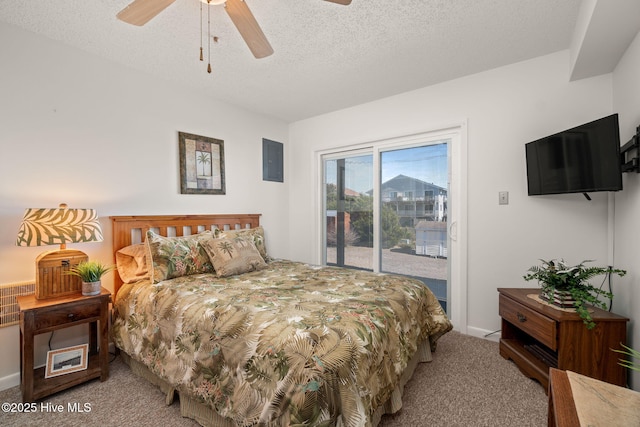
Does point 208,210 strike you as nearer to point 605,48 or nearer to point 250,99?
point 250,99

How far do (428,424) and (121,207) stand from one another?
9.44 ft

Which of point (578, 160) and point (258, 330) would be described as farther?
point (578, 160)

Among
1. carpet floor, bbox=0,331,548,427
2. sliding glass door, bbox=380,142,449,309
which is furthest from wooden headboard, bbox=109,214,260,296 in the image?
sliding glass door, bbox=380,142,449,309

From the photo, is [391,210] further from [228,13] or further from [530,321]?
[228,13]

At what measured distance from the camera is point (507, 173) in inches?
103

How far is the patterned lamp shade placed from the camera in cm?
182

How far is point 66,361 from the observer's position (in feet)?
6.62

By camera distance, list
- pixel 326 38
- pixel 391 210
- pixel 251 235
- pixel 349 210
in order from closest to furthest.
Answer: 1. pixel 326 38
2. pixel 251 235
3. pixel 391 210
4. pixel 349 210

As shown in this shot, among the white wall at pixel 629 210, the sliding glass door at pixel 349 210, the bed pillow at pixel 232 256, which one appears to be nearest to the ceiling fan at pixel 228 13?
the bed pillow at pixel 232 256

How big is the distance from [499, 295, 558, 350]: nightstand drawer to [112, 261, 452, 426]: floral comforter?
50 centimetres

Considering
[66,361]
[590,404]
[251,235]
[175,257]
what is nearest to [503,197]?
[590,404]

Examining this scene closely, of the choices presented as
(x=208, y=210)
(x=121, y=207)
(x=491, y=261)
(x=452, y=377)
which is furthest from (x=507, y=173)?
(x=121, y=207)

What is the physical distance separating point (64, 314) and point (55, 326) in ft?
0.27

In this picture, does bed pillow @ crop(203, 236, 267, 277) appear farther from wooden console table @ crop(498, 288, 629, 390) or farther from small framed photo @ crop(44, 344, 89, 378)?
wooden console table @ crop(498, 288, 629, 390)
